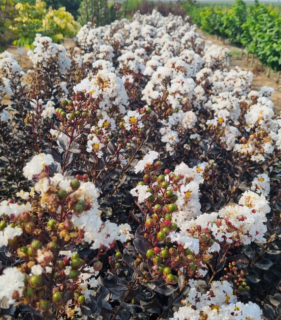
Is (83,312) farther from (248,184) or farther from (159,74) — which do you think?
(159,74)

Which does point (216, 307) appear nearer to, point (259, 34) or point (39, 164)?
point (39, 164)

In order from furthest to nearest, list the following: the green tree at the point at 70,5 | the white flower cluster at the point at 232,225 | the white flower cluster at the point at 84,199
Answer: the green tree at the point at 70,5 < the white flower cluster at the point at 232,225 < the white flower cluster at the point at 84,199

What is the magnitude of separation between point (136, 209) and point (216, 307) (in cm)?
179

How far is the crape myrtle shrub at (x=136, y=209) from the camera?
1.45m

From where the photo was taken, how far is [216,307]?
1.93 m

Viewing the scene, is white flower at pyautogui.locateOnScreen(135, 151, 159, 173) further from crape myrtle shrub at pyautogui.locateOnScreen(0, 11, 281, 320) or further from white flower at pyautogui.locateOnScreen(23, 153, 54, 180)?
white flower at pyautogui.locateOnScreen(23, 153, 54, 180)

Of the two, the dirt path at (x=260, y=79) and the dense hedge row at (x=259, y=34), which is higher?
the dense hedge row at (x=259, y=34)

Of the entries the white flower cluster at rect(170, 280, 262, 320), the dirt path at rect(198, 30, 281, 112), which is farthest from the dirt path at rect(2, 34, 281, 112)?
the white flower cluster at rect(170, 280, 262, 320)

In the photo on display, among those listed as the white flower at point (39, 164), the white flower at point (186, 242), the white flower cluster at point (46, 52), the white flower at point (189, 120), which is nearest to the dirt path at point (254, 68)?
the white flower cluster at point (46, 52)

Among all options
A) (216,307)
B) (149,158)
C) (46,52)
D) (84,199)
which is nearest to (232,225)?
(216,307)

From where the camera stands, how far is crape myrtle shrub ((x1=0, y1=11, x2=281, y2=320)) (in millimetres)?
1449

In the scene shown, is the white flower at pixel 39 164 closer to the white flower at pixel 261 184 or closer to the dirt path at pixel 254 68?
the white flower at pixel 261 184

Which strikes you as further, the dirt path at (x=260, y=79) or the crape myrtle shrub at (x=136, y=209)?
the dirt path at (x=260, y=79)

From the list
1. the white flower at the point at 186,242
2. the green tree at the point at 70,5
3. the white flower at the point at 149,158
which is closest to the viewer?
the white flower at the point at 186,242
